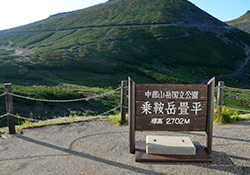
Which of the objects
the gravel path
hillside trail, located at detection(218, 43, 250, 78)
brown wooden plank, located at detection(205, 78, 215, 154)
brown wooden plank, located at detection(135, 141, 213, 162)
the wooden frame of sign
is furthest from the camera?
hillside trail, located at detection(218, 43, 250, 78)

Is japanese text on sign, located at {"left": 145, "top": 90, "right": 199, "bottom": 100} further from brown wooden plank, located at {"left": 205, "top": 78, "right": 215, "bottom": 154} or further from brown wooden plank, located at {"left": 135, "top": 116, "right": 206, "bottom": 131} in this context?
brown wooden plank, located at {"left": 135, "top": 116, "right": 206, "bottom": 131}

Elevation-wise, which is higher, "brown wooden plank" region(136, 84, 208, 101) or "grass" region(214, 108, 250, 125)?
"brown wooden plank" region(136, 84, 208, 101)

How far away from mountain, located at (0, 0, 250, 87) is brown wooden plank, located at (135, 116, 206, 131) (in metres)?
31.0

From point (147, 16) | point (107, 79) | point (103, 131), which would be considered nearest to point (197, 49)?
point (147, 16)

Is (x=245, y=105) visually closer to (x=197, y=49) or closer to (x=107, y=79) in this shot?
(x=107, y=79)

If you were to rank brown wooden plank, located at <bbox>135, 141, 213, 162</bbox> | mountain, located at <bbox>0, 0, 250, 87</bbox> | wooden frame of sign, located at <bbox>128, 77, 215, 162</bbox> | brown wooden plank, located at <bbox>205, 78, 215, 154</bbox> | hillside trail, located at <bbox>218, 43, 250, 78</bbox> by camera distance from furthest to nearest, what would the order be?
hillside trail, located at <bbox>218, 43, 250, 78</bbox> → mountain, located at <bbox>0, 0, 250, 87</bbox> → wooden frame of sign, located at <bbox>128, 77, 215, 162</bbox> → brown wooden plank, located at <bbox>205, 78, 215, 154</bbox> → brown wooden plank, located at <bbox>135, 141, 213, 162</bbox>

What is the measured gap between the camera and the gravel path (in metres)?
5.26

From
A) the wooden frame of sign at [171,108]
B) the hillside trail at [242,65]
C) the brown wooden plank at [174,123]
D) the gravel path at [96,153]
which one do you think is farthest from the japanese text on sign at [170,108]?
the hillside trail at [242,65]

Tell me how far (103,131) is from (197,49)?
7252 centimetres

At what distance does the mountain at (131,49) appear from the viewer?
46.5 metres

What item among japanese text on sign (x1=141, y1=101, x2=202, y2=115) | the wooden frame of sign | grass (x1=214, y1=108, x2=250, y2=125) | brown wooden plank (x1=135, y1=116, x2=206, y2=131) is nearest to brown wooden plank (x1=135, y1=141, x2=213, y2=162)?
the wooden frame of sign

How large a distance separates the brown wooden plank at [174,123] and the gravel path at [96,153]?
0.82m

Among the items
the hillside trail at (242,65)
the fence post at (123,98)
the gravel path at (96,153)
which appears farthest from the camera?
the hillside trail at (242,65)

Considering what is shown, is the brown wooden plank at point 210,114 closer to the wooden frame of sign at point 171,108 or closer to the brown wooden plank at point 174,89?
the wooden frame of sign at point 171,108
